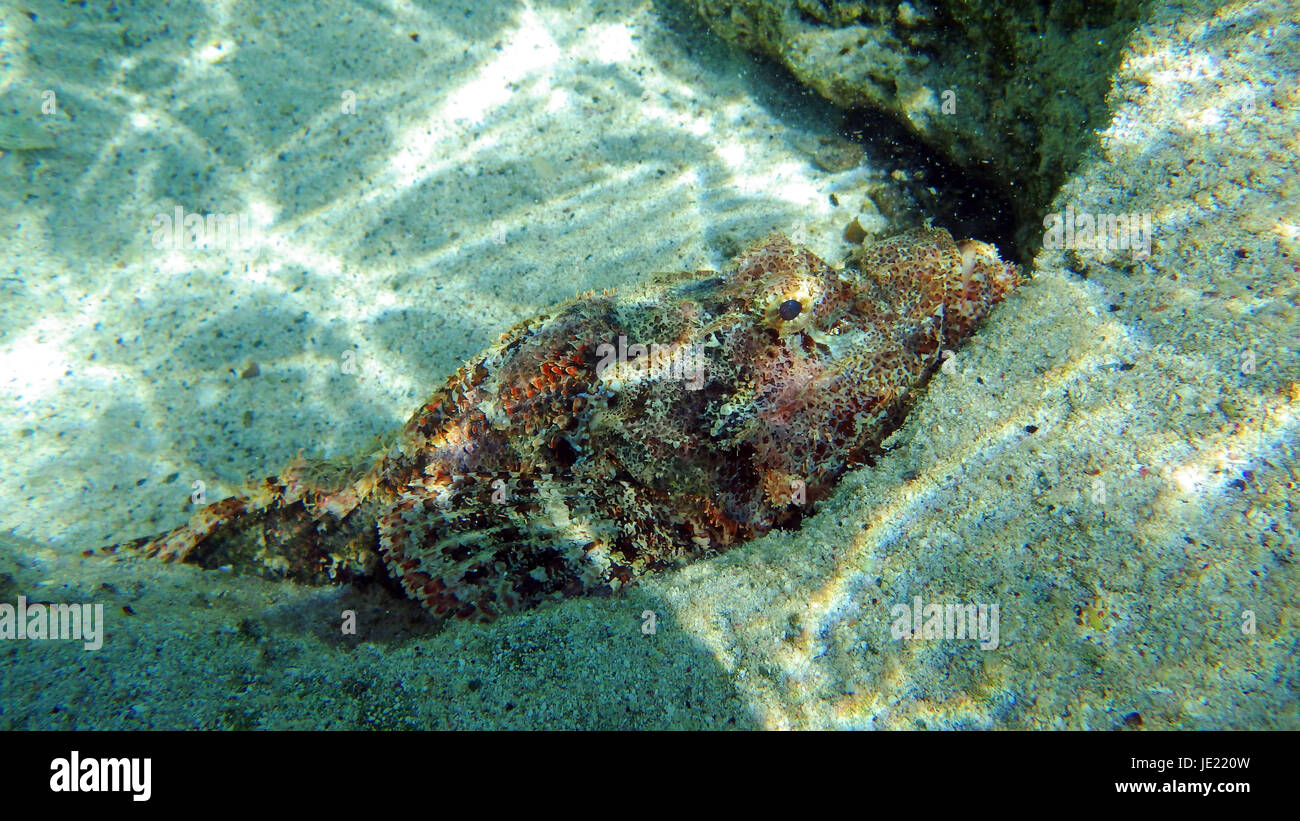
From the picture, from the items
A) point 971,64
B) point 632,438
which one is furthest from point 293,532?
point 971,64

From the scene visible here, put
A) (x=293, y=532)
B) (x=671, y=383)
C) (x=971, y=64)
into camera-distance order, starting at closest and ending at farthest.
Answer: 1. (x=671, y=383)
2. (x=293, y=532)
3. (x=971, y=64)

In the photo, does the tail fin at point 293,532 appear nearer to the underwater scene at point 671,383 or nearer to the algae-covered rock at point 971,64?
the underwater scene at point 671,383

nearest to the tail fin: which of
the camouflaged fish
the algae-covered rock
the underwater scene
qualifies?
the underwater scene

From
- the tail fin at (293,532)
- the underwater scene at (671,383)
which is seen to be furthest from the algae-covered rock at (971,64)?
the tail fin at (293,532)

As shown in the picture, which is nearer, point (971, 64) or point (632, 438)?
point (632, 438)

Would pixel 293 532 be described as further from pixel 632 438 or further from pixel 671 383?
pixel 671 383

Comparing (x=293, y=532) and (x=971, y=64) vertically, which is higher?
(x=971, y=64)
